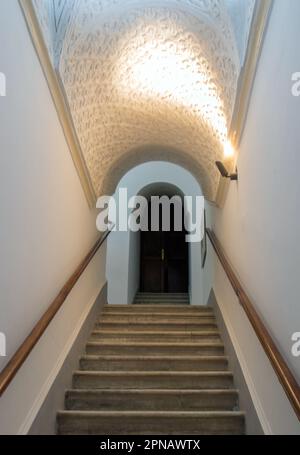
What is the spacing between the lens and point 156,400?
7.80ft

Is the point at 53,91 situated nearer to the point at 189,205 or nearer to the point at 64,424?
the point at 64,424

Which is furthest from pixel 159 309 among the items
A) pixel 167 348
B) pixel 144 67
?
pixel 144 67

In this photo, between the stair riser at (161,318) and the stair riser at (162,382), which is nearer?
the stair riser at (162,382)

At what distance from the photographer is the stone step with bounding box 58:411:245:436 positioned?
2.14 m

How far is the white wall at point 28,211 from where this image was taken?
62.0 inches

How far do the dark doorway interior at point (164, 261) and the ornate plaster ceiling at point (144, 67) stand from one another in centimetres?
469

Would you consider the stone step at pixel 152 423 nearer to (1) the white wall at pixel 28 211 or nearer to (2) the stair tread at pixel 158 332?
(1) the white wall at pixel 28 211

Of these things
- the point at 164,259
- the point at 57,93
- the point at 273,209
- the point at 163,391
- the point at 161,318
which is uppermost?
the point at 57,93

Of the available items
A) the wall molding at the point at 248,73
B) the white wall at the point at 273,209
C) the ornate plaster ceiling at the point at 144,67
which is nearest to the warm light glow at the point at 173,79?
the ornate plaster ceiling at the point at 144,67

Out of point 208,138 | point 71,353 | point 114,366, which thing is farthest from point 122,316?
point 208,138

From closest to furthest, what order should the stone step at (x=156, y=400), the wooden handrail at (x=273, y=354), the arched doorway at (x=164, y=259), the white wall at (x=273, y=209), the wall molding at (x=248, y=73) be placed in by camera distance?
the wooden handrail at (x=273, y=354) → the white wall at (x=273, y=209) → the wall molding at (x=248, y=73) → the stone step at (x=156, y=400) → the arched doorway at (x=164, y=259)

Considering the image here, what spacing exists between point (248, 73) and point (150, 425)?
217cm

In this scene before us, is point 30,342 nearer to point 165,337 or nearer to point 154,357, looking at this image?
point 154,357

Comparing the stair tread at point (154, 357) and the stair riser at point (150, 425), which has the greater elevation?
the stair tread at point (154, 357)
